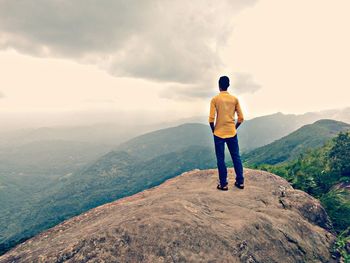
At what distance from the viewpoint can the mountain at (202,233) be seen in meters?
7.62

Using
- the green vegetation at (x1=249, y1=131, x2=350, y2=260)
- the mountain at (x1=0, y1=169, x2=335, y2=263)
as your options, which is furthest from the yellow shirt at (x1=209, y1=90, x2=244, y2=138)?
the green vegetation at (x1=249, y1=131, x2=350, y2=260)

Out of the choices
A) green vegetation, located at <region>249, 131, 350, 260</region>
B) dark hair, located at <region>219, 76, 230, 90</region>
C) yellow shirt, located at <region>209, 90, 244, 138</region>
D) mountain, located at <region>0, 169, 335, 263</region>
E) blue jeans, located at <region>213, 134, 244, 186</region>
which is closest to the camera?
mountain, located at <region>0, 169, 335, 263</region>

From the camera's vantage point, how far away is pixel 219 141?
11930mm

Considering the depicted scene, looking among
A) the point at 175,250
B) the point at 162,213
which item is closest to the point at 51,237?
the point at 162,213

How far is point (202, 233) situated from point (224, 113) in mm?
5364

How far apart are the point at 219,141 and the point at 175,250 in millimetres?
5553

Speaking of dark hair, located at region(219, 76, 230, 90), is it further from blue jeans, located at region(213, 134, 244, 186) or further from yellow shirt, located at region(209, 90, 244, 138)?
blue jeans, located at region(213, 134, 244, 186)

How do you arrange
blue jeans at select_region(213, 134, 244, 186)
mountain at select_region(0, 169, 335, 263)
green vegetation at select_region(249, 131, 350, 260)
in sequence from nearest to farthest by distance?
1. mountain at select_region(0, 169, 335, 263)
2. blue jeans at select_region(213, 134, 244, 186)
3. green vegetation at select_region(249, 131, 350, 260)

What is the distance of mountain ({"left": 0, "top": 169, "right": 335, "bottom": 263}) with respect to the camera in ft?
25.0

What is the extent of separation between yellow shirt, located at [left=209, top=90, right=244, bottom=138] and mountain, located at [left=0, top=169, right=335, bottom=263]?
2800 millimetres

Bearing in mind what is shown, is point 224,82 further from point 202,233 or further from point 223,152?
point 202,233

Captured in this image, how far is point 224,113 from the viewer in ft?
38.4

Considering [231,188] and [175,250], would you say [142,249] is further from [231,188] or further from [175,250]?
[231,188]

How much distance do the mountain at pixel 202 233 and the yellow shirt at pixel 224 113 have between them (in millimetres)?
2800
